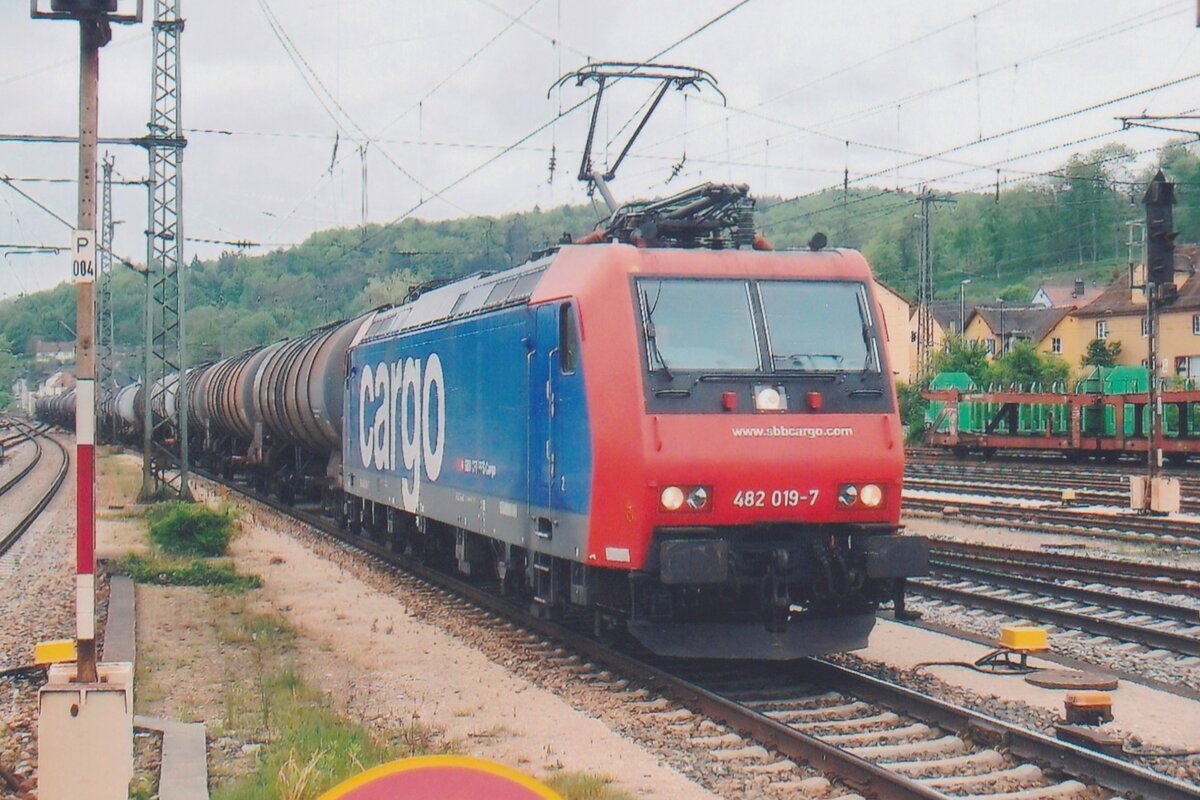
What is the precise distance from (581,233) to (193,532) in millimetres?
13648

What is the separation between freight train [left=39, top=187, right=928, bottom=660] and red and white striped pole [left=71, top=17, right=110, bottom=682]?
351 centimetres

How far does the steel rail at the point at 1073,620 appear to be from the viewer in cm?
1125

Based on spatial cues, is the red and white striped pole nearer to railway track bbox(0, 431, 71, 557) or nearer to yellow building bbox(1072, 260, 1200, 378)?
railway track bbox(0, 431, 71, 557)

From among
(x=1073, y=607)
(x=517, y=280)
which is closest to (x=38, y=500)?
(x=517, y=280)

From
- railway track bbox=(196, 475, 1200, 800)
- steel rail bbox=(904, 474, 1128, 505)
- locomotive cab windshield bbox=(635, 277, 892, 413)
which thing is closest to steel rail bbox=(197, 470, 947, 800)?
railway track bbox=(196, 475, 1200, 800)

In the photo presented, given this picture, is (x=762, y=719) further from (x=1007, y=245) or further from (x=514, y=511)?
(x=1007, y=245)

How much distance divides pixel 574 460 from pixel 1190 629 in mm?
6011

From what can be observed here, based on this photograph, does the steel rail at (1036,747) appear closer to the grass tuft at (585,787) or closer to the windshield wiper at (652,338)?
the grass tuft at (585,787)

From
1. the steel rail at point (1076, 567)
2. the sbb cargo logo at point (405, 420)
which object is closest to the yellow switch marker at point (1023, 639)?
the steel rail at point (1076, 567)

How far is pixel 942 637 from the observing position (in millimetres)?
12078

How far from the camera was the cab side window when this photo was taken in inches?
390

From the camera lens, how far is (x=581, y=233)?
31328mm

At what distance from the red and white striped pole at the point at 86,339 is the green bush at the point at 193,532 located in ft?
41.9

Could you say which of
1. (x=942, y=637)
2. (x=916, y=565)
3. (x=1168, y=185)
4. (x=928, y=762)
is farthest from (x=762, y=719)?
(x=1168, y=185)
